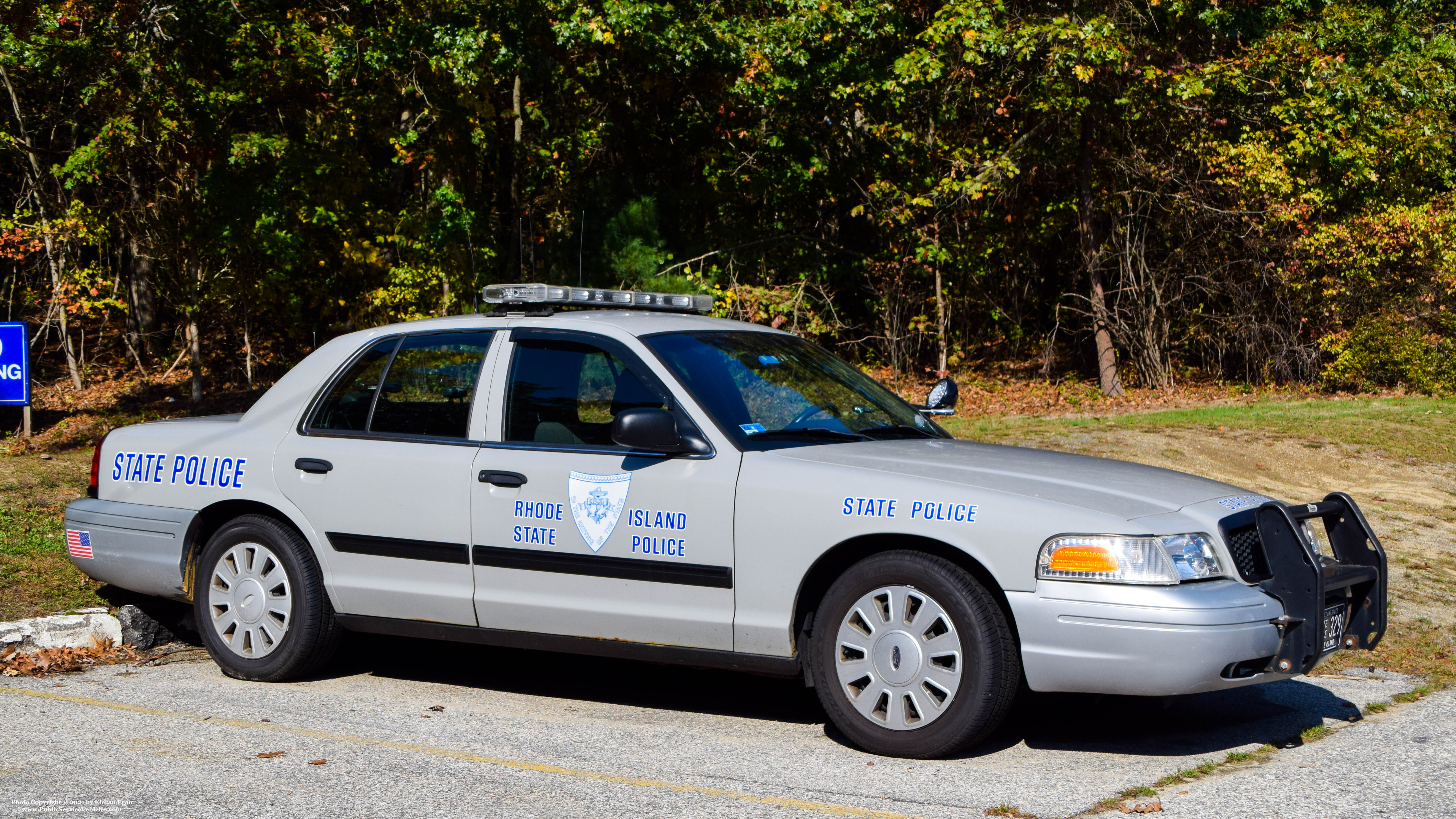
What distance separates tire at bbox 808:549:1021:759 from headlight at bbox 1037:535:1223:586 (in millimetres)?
292

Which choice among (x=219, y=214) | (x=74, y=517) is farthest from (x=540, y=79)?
(x=74, y=517)

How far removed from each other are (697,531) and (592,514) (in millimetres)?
477

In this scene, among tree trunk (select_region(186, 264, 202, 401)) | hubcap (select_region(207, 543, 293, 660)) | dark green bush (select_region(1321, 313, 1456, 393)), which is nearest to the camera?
hubcap (select_region(207, 543, 293, 660))

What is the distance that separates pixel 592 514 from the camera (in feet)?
17.8

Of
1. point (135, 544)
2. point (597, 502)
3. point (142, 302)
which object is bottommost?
point (135, 544)

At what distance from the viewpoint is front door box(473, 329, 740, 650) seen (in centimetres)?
522

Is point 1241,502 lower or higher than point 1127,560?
higher

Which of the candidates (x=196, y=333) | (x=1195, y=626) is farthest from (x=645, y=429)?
(x=196, y=333)

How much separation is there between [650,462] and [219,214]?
15.1 metres

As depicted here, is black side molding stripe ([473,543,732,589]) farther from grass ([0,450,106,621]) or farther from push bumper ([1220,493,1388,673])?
grass ([0,450,106,621])

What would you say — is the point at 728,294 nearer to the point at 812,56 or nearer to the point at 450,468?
the point at 812,56

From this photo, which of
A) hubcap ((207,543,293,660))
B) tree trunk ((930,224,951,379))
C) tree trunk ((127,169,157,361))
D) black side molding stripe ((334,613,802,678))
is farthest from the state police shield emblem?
tree trunk ((127,169,157,361))

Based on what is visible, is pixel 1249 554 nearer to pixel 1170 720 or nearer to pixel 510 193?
pixel 1170 720

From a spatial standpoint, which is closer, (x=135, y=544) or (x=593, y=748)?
(x=593, y=748)
